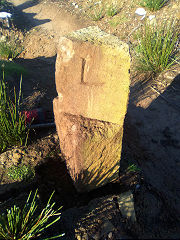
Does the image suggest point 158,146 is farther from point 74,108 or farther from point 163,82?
point 74,108

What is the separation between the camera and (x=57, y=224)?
1.76m

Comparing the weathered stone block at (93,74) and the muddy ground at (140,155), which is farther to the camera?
the muddy ground at (140,155)

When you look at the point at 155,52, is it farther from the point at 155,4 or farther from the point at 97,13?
the point at 97,13

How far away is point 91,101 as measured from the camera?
1529 millimetres

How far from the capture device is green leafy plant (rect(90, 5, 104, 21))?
7194 millimetres

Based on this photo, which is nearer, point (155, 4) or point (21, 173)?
point (21, 173)

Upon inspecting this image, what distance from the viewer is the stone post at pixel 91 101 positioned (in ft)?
4.28

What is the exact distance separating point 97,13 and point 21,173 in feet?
23.6

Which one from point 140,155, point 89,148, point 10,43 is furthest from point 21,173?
point 10,43

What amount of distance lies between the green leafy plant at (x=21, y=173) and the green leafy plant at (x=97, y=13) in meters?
6.64

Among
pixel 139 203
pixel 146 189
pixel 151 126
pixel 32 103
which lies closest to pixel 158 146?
pixel 151 126

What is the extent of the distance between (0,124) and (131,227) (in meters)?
1.58

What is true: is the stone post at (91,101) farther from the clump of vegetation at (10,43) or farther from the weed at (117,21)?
the weed at (117,21)

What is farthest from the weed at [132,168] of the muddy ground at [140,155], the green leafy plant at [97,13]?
the green leafy plant at [97,13]
